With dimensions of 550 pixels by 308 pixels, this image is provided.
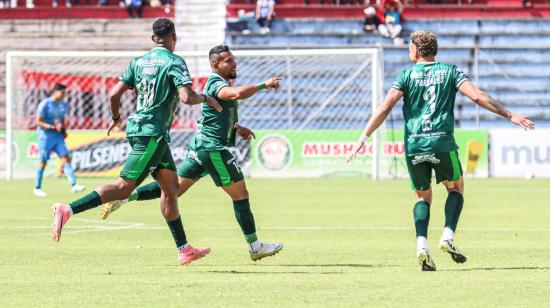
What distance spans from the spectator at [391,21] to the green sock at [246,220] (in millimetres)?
28258

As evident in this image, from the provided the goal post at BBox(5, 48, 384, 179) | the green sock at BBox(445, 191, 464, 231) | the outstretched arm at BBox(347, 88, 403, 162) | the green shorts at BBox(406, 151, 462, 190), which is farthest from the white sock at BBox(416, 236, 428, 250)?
the goal post at BBox(5, 48, 384, 179)

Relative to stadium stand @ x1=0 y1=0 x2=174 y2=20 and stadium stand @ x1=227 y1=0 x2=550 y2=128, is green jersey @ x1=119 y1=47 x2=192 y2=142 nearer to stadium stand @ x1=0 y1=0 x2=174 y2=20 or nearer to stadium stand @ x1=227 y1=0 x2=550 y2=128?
stadium stand @ x1=227 y1=0 x2=550 y2=128

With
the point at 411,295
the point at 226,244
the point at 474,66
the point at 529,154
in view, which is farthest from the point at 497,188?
the point at 411,295

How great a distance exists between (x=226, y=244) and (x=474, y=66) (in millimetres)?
25437

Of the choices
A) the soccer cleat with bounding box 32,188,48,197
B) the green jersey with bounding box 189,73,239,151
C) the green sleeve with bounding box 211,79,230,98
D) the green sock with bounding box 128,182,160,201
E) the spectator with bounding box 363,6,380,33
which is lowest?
the soccer cleat with bounding box 32,188,48,197

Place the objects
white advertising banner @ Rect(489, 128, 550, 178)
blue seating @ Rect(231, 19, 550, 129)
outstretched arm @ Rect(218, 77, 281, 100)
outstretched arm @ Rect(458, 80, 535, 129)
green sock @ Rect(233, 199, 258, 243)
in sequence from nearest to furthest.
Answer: outstretched arm @ Rect(458, 80, 535, 129) → outstretched arm @ Rect(218, 77, 281, 100) → green sock @ Rect(233, 199, 258, 243) → white advertising banner @ Rect(489, 128, 550, 178) → blue seating @ Rect(231, 19, 550, 129)

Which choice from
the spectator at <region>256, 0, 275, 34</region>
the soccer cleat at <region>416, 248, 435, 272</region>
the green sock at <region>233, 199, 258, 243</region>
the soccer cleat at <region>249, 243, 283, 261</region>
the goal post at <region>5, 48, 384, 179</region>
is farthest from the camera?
the spectator at <region>256, 0, 275, 34</region>

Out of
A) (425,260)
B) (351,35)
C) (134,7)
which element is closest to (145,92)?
(425,260)

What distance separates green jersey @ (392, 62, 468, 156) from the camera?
38.6 feet

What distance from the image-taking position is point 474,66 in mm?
39188

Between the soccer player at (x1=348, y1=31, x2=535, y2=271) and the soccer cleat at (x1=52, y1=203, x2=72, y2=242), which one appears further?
the soccer player at (x1=348, y1=31, x2=535, y2=271)

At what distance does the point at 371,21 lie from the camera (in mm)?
41125

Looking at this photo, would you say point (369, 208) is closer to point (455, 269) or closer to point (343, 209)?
point (343, 209)

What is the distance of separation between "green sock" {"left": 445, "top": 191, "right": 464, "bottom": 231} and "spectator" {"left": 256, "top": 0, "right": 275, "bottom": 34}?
1166 inches
